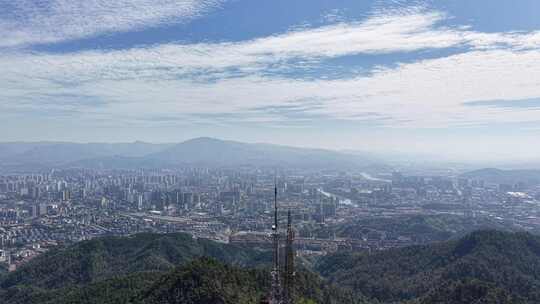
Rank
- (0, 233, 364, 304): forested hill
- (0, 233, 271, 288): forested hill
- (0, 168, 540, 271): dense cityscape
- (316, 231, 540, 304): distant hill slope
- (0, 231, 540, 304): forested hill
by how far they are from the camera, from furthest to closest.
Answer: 1. (0, 168, 540, 271): dense cityscape
2. (0, 233, 271, 288): forested hill
3. (316, 231, 540, 304): distant hill slope
4. (0, 231, 540, 304): forested hill
5. (0, 233, 364, 304): forested hill

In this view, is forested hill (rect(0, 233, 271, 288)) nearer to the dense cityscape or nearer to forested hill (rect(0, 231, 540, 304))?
forested hill (rect(0, 231, 540, 304))

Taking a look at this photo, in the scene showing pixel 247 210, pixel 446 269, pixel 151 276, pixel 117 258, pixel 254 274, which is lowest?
pixel 117 258

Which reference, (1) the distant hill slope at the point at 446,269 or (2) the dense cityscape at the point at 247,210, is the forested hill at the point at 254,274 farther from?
(2) the dense cityscape at the point at 247,210

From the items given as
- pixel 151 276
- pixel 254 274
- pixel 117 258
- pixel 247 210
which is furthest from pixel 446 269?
pixel 247 210

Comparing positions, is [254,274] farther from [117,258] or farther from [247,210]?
[247,210]

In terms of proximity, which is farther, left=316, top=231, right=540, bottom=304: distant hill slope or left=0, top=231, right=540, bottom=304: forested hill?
left=316, top=231, right=540, bottom=304: distant hill slope

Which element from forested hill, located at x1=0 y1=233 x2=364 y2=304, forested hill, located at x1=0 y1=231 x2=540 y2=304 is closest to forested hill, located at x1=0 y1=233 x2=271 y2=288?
forested hill, located at x1=0 y1=233 x2=364 y2=304

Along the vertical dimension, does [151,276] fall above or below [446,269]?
above
